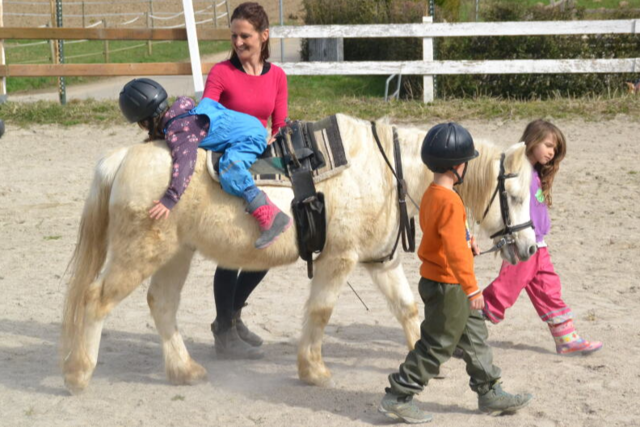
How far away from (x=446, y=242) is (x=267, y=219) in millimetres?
999

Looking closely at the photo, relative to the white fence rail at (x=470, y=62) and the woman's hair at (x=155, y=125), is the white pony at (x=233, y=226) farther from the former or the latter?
the white fence rail at (x=470, y=62)

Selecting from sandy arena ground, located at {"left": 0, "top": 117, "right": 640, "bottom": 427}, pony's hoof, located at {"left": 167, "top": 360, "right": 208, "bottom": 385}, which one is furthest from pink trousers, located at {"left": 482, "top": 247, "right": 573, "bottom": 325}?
pony's hoof, located at {"left": 167, "top": 360, "right": 208, "bottom": 385}

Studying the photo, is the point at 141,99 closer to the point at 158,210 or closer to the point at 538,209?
the point at 158,210

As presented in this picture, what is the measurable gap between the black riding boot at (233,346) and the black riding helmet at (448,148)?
2008mm

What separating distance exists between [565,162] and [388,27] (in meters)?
4.24

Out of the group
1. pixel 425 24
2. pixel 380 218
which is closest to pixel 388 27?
pixel 425 24

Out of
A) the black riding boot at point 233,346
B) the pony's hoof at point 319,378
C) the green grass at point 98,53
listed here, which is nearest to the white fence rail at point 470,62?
the black riding boot at point 233,346

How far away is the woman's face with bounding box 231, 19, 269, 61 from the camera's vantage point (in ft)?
14.9

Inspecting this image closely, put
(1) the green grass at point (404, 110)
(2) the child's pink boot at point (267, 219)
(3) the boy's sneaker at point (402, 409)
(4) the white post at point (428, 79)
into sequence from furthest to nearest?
(4) the white post at point (428, 79) < (1) the green grass at point (404, 110) < (2) the child's pink boot at point (267, 219) < (3) the boy's sneaker at point (402, 409)

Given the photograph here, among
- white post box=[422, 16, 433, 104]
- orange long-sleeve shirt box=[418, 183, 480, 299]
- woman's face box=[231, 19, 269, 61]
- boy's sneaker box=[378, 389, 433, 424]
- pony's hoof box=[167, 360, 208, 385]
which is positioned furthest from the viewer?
white post box=[422, 16, 433, 104]

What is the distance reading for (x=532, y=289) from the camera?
503 centimetres

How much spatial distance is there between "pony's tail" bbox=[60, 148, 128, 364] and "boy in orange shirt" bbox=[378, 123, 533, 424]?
178cm

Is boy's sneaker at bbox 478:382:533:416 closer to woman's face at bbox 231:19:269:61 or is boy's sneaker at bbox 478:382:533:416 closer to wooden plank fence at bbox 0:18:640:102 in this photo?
woman's face at bbox 231:19:269:61

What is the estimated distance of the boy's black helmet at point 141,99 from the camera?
440cm
